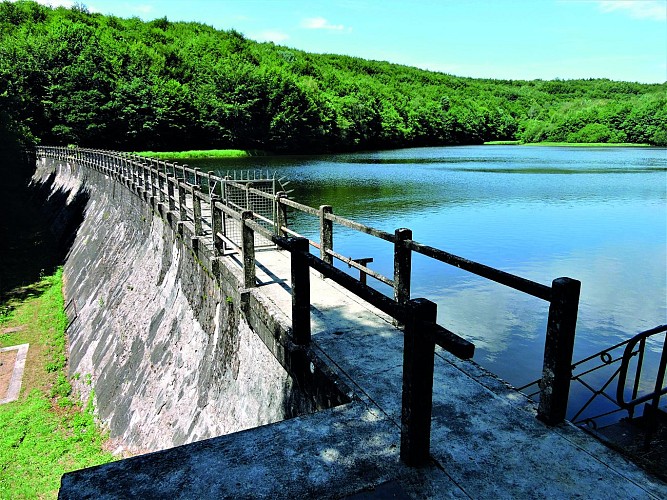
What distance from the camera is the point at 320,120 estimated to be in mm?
94000

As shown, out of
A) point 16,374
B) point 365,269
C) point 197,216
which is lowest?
point 16,374

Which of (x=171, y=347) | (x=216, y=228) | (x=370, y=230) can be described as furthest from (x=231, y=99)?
(x=370, y=230)

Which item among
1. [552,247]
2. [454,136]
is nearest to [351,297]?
[552,247]

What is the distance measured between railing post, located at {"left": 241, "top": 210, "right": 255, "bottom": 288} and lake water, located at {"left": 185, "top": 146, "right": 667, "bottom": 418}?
23.6ft

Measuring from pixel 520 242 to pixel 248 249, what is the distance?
1894cm

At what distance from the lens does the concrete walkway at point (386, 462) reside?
2.90m

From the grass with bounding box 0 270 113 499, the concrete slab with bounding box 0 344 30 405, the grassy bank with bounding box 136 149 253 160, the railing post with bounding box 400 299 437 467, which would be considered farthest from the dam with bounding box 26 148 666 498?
the grassy bank with bounding box 136 149 253 160

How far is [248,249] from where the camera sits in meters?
6.76

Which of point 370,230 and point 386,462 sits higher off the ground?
point 370,230

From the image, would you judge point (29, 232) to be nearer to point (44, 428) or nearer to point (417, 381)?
point (44, 428)

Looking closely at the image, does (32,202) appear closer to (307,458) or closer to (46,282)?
(46,282)

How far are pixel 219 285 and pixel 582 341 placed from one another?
1001 cm

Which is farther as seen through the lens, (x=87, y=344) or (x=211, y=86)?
(x=211, y=86)

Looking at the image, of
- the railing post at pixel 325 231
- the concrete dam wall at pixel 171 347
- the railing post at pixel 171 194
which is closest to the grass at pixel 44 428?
the concrete dam wall at pixel 171 347
